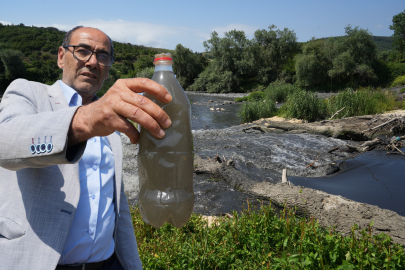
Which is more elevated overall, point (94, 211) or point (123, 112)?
point (123, 112)

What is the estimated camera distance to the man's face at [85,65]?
2.15 metres

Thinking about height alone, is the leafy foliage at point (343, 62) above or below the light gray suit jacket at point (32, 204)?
above

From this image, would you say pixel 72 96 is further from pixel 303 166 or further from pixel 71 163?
pixel 303 166

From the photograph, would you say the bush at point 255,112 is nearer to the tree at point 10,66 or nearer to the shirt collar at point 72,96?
the shirt collar at point 72,96

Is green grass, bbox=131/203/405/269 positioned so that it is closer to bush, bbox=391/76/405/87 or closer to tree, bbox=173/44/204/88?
bush, bbox=391/76/405/87

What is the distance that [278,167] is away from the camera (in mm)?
9828

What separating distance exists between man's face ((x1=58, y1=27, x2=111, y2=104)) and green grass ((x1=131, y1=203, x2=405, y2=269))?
1789mm

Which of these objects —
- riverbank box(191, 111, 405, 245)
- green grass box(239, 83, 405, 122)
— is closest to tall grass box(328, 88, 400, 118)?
green grass box(239, 83, 405, 122)

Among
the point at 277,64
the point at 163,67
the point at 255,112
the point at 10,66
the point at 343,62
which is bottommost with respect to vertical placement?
the point at 255,112

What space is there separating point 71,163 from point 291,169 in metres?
9.39

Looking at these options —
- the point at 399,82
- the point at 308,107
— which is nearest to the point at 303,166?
the point at 308,107

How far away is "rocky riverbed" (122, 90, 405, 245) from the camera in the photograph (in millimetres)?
4793

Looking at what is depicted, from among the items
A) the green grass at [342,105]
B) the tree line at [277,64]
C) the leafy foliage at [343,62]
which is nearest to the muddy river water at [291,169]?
the green grass at [342,105]

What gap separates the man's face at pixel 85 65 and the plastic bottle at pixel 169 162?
3.34 feet
